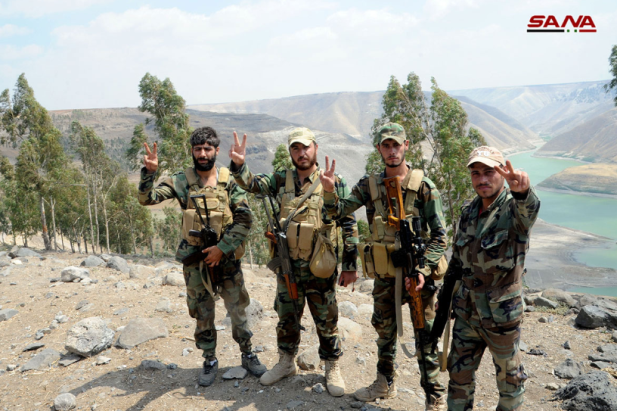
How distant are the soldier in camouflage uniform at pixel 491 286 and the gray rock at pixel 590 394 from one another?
155 cm

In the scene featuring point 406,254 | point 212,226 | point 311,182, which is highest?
point 311,182

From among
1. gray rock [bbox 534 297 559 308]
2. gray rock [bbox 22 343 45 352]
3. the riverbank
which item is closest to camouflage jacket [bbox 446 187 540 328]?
gray rock [bbox 22 343 45 352]

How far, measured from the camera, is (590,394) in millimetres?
3973

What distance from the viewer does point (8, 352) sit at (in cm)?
540

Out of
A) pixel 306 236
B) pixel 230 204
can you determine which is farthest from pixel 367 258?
pixel 230 204

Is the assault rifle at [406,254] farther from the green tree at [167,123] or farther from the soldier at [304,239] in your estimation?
the green tree at [167,123]

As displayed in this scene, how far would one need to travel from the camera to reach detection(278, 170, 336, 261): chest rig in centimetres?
383

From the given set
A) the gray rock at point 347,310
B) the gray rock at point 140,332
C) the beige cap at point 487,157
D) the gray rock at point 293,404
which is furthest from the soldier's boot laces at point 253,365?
the beige cap at point 487,157

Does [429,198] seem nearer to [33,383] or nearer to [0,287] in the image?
[33,383]

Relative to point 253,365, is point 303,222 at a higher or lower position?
higher

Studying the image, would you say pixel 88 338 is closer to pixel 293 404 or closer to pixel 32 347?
pixel 32 347

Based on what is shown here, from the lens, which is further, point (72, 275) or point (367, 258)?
point (72, 275)

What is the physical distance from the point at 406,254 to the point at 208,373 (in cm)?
245

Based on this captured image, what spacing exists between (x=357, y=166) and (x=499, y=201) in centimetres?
12226
